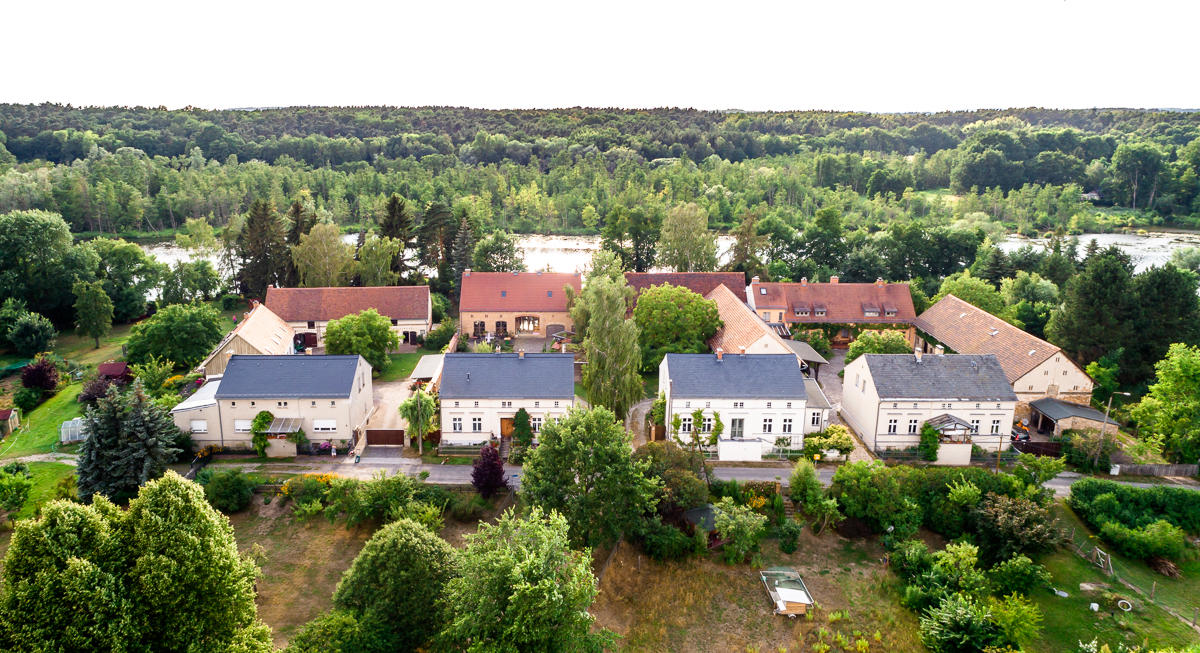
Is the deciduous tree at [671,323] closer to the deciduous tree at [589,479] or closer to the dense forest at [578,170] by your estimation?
the deciduous tree at [589,479]

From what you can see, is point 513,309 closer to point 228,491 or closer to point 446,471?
point 446,471

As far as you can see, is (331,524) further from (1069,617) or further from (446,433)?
(1069,617)

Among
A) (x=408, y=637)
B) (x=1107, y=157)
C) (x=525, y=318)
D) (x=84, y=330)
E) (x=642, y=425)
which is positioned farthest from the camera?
(x=1107, y=157)

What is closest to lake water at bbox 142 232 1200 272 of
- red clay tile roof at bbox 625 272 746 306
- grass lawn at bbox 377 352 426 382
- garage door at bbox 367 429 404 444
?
red clay tile roof at bbox 625 272 746 306

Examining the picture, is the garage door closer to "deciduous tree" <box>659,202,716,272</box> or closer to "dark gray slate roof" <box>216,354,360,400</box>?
"dark gray slate roof" <box>216,354,360,400</box>

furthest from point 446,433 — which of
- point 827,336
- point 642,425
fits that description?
point 827,336

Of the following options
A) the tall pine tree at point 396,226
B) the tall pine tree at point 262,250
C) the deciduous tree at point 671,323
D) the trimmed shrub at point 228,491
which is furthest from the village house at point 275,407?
the tall pine tree at point 396,226

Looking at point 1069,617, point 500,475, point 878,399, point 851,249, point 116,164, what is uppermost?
point 116,164
